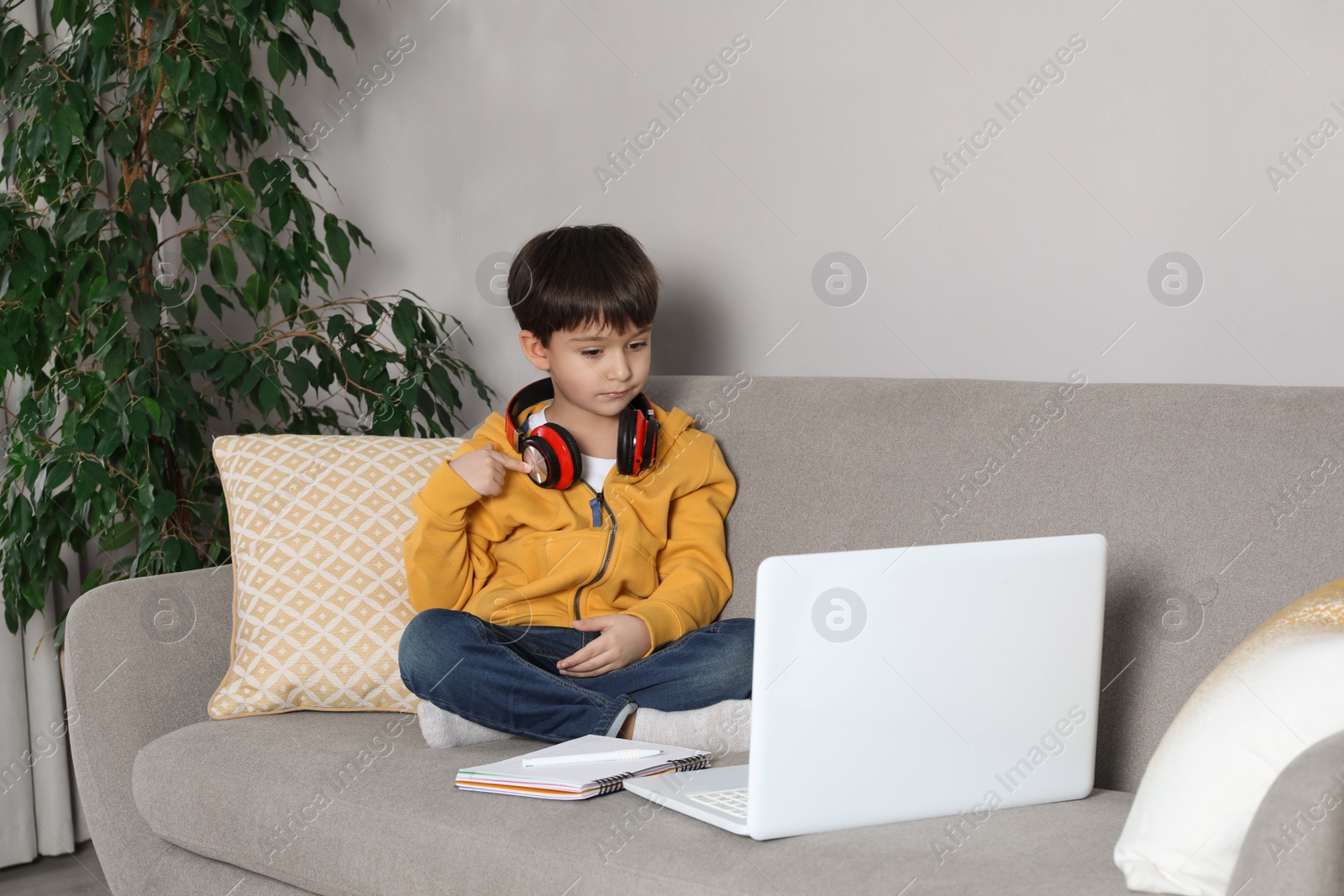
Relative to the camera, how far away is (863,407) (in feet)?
5.35

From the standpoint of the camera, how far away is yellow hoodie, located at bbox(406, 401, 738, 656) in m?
1.62

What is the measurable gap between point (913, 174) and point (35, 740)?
2.08 metres

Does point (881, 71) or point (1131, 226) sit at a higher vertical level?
point (881, 71)

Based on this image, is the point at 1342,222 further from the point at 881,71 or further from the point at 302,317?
the point at 302,317

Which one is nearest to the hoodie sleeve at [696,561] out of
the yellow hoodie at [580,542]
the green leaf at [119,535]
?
the yellow hoodie at [580,542]

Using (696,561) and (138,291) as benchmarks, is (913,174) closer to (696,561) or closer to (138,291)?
(696,561)

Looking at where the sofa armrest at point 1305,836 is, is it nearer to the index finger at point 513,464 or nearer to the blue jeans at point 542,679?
the blue jeans at point 542,679

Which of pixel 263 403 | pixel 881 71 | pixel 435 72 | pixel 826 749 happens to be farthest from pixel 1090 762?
pixel 435 72

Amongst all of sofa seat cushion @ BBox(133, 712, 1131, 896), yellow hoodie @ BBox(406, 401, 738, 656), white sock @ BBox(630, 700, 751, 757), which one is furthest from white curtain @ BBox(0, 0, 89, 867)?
white sock @ BBox(630, 700, 751, 757)

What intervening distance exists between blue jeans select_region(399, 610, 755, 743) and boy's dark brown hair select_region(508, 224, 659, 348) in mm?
450

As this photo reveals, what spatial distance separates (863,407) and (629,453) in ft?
1.08

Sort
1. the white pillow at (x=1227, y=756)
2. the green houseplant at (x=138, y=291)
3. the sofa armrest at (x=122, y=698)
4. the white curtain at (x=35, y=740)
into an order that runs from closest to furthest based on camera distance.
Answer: the white pillow at (x=1227, y=756)
the sofa armrest at (x=122, y=698)
the green houseplant at (x=138, y=291)
the white curtain at (x=35, y=740)

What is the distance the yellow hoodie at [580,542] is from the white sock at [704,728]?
0.16 m

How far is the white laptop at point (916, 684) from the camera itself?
1.04m
